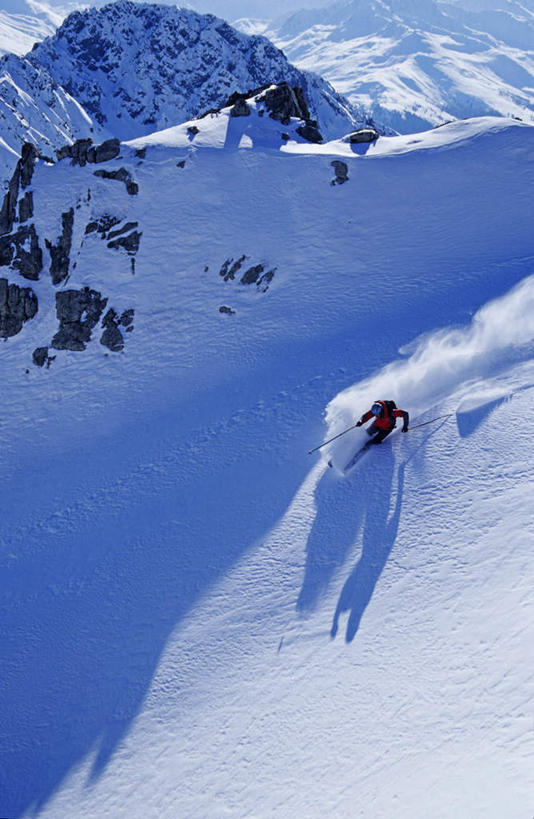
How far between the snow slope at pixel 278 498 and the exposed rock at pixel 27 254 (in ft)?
3.60

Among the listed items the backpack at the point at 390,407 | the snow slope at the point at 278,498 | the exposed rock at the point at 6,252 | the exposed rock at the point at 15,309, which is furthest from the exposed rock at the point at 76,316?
the backpack at the point at 390,407

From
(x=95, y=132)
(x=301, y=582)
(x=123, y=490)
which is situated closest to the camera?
(x=301, y=582)

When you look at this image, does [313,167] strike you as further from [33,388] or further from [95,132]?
[95,132]

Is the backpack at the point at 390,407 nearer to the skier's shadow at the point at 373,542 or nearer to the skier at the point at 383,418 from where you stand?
the skier at the point at 383,418

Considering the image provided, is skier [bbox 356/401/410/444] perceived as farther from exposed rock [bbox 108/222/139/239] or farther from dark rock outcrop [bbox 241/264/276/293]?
exposed rock [bbox 108/222/139/239]

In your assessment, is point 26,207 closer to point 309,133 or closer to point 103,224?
point 103,224

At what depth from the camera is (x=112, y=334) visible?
94.0 feet

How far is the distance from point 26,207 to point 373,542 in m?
25.6

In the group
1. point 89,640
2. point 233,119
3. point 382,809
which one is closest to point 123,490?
point 89,640

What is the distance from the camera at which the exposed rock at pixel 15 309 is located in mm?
29562

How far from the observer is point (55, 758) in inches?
551

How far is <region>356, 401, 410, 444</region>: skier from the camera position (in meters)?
17.3

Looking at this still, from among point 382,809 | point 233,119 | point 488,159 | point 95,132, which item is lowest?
point 382,809

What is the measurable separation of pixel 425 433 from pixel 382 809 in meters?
10.2
